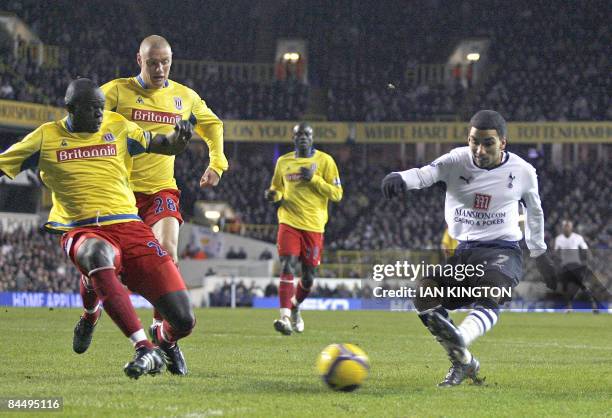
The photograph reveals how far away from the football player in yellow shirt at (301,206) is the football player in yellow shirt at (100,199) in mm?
7066

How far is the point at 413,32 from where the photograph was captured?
48.2 meters

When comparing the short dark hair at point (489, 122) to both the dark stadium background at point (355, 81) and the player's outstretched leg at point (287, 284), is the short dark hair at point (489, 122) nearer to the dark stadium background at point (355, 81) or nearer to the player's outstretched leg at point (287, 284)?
the player's outstretched leg at point (287, 284)

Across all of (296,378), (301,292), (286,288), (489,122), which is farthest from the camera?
(301,292)

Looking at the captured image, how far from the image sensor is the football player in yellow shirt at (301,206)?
1422 cm

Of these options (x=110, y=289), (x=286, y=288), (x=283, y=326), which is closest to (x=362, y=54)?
(x=286, y=288)

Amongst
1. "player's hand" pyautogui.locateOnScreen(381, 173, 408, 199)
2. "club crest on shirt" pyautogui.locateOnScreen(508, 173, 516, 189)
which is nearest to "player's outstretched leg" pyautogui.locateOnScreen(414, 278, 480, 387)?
"player's hand" pyautogui.locateOnScreen(381, 173, 408, 199)

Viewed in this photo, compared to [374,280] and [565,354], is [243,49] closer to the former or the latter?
[374,280]

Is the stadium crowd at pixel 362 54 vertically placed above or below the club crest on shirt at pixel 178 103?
above

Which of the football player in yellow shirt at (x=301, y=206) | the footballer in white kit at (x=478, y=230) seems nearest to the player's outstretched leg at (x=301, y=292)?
the football player in yellow shirt at (x=301, y=206)

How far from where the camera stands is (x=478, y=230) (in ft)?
24.7

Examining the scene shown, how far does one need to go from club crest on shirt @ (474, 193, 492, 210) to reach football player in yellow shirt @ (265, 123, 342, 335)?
6637 mm

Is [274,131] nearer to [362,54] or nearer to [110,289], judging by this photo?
Answer: [362,54]

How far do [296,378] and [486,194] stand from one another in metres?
1.91

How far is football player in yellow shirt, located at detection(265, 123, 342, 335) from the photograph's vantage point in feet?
46.6
